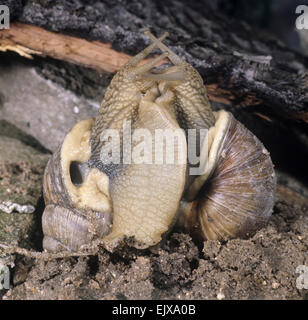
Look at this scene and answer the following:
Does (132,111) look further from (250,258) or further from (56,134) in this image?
(56,134)

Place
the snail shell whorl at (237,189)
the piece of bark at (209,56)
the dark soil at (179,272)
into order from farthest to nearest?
the piece of bark at (209,56) → the snail shell whorl at (237,189) → the dark soil at (179,272)

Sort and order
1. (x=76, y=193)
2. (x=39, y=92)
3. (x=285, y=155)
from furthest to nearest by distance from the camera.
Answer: (x=39, y=92), (x=285, y=155), (x=76, y=193)

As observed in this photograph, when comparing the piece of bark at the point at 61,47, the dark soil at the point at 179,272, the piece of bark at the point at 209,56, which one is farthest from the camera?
the piece of bark at the point at 61,47

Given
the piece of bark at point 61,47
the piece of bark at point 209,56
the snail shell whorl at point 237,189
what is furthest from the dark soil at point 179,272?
the piece of bark at point 61,47

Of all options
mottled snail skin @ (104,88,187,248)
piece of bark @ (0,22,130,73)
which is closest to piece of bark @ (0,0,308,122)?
piece of bark @ (0,22,130,73)

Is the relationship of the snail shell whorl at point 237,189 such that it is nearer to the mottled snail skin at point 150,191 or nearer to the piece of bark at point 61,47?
the mottled snail skin at point 150,191

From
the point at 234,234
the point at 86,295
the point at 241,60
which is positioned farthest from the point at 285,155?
the point at 86,295
